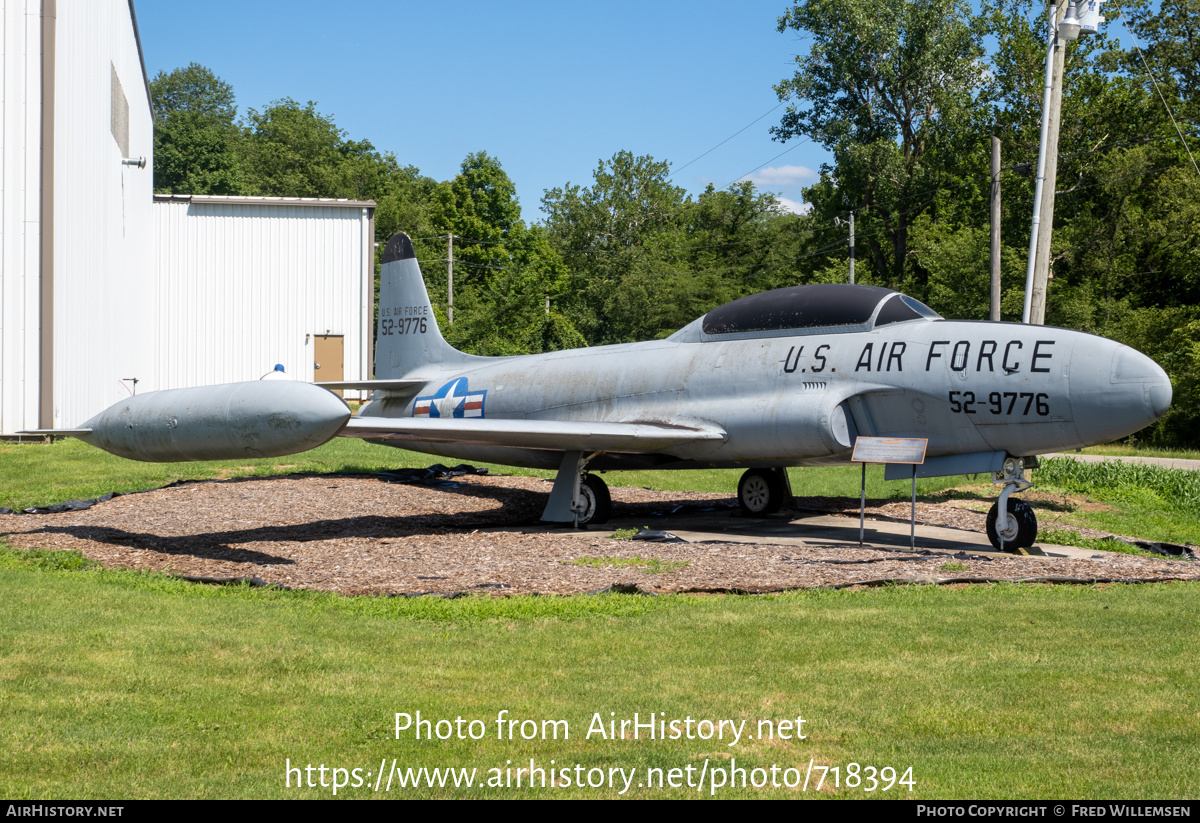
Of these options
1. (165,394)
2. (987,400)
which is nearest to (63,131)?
(165,394)

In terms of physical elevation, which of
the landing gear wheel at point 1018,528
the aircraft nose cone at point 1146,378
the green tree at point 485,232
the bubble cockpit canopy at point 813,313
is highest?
the green tree at point 485,232

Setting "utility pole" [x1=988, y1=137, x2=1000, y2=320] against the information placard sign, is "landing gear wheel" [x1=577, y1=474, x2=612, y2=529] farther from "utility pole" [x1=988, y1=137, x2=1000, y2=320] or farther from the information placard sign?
"utility pole" [x1=988, y1=137, x2=1000, y2=320]

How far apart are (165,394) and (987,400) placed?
912 centimetres

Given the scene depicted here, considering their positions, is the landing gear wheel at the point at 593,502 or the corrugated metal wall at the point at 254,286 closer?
the landing gear wheel at the point at 593,502

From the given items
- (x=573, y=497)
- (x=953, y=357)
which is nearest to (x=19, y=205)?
(x=573, y=497)

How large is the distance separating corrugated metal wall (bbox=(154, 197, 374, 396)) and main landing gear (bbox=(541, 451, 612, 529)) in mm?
20296

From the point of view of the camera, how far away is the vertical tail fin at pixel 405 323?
18.9m

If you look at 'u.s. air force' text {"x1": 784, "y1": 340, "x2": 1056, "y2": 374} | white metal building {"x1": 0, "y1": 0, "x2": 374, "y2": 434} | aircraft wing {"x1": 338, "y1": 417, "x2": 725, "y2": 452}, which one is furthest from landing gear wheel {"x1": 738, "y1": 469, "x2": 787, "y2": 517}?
white metal building {"x1": 0, "y1": 0, "x2": 374, "y2": 434}

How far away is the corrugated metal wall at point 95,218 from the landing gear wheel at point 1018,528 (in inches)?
663

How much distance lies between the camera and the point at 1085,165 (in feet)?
130

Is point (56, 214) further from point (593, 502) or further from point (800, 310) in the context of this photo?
point (800, 310)

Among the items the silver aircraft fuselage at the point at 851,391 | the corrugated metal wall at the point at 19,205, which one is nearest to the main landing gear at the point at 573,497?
the silver aircraft fuselage at the point at 851,391

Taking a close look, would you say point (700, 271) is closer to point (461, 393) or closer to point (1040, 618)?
point (461, 393)

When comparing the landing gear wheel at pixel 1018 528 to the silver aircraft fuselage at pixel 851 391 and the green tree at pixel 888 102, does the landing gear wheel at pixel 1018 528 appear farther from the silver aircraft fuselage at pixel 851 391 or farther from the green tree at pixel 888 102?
the green tree at pixel 888 102
